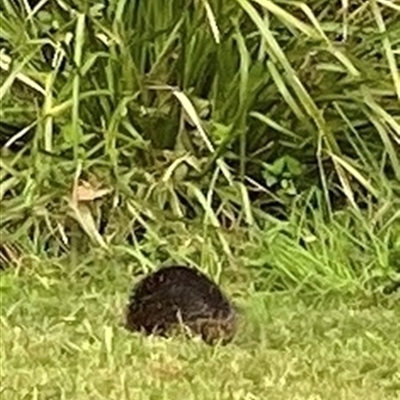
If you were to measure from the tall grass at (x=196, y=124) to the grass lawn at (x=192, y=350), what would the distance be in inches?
13.3

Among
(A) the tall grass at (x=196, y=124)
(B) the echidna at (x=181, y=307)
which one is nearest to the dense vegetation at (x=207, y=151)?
(A) the tall grass at (x=196, y=124)

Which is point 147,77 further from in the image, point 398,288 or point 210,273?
point 398,288

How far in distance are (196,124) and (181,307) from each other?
0.94 meters

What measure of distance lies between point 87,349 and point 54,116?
46.2 inches

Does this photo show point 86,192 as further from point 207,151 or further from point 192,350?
point 192,350

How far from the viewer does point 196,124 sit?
15.3 feet

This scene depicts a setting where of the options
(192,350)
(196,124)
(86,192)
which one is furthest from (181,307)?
(196,124)

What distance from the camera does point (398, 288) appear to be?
14.2 ft

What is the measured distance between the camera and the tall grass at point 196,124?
457cm

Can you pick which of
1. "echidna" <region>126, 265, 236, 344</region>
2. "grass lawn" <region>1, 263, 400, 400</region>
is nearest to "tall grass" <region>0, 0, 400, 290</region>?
"grass lawn" <region>1, 263, 400, 400</region>

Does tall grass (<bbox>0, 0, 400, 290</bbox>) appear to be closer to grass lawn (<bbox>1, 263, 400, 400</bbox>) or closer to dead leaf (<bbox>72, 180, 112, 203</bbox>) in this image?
dead leaf (<bbox>72, 180, 112, 203</bbox>)

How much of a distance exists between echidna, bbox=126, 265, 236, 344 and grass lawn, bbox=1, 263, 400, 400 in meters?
0.05

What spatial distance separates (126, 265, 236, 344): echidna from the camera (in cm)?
380

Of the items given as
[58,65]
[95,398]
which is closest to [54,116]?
[58,65]
